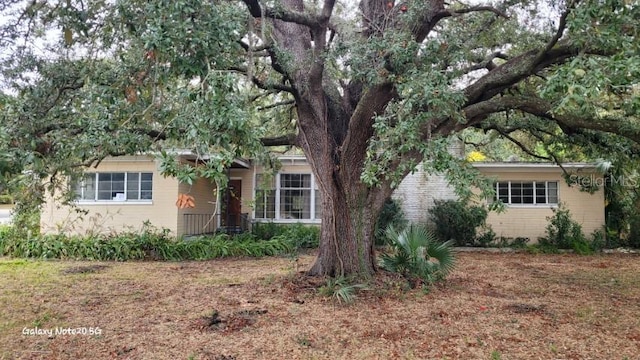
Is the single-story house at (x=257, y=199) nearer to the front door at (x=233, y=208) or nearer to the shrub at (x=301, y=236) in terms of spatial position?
the front door at (x=233, y=208)

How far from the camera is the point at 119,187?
50.3 feet

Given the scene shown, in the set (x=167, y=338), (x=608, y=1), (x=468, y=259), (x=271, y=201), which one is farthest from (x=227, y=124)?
(x=271, y=201)

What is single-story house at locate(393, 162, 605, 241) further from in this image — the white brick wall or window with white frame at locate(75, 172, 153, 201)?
window with white frame at locate(75, 172, 153, 201)

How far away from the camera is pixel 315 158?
8.46 meters

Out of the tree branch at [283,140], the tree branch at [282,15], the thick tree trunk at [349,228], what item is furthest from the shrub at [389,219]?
the tree branch at [282,15]

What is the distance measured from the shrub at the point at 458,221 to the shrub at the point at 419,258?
21.9ft

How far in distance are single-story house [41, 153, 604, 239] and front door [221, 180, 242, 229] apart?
4 cm

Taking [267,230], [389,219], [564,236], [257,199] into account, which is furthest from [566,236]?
[257,199]

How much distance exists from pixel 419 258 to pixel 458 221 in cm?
701

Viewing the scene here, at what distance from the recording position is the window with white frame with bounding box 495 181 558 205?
16.4 metres

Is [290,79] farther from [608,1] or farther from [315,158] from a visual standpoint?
[608,1]

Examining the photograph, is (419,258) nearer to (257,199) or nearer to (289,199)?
(257,199)

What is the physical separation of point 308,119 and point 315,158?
0.74 meters

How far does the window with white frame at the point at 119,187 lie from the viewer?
15234mm
